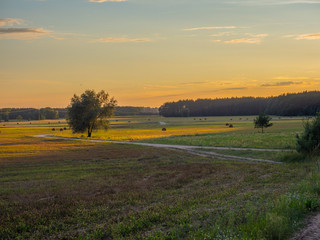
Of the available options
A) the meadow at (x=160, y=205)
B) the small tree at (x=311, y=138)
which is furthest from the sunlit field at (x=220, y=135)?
the meadow at (x=160, y=205)

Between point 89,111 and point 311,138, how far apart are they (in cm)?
6796

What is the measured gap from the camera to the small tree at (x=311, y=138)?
26234mm

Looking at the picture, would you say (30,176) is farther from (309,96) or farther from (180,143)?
(309,96)

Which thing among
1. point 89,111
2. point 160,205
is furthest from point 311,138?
point 89,111

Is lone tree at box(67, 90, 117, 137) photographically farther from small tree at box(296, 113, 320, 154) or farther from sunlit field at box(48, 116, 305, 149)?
small tree at box(296, 113, 320, 154)

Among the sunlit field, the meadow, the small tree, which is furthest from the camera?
the sunlit field

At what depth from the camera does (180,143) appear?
2172 inches

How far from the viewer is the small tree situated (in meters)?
26.2

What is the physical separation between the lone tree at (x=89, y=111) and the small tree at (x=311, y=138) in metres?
65.3

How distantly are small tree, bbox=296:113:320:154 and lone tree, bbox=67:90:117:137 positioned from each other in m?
65.3

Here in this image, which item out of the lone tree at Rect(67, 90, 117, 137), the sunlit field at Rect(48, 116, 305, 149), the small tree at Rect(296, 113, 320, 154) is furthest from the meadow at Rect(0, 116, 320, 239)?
the lone tree at Rect(67, 90, 117, 137)

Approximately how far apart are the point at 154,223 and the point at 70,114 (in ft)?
263

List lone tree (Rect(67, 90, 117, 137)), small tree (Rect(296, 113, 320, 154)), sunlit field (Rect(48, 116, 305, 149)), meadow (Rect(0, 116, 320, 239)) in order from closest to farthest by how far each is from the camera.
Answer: meadow (Rect(0, 116, 320, 239)) → small tree (Rect(296, 113, 320, 154)) → sunlit field (Rect(48, 116, 305, 149)) → lone tree (Rect(67, 90, 117, 137))

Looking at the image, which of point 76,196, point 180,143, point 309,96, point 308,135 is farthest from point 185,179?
point 309,96
